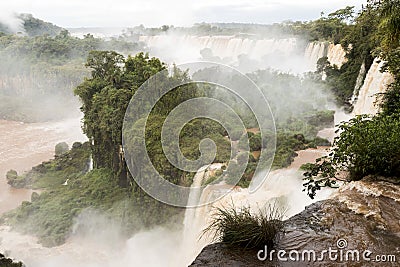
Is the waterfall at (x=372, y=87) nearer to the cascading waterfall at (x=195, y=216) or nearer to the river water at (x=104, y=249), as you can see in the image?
the river water at (x=104, y=249)

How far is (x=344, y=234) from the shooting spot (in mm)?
3174

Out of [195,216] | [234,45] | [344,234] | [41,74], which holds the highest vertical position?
[234,45]

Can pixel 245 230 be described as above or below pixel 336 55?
below

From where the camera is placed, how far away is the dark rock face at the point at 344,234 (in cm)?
279

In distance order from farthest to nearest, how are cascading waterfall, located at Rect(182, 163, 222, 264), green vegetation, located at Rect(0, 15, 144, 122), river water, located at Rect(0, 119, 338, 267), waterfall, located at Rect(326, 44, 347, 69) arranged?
1. green vegetation, located at Rect(0, 15, 144, 122)
2. waterfall, located at Rect(326, 44, 347, 69)
3. river water, located at Rect(0, 119, 338, 267)
4. cascading waterfall, located at Rect(182, 163, 222, 264)

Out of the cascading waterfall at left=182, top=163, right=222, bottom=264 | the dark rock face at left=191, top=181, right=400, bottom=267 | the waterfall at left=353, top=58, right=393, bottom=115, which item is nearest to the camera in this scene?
the dark rock face at left=191, top=181, right=400, bottom=267

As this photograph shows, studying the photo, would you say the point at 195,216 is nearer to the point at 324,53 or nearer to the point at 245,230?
the point at 245,230

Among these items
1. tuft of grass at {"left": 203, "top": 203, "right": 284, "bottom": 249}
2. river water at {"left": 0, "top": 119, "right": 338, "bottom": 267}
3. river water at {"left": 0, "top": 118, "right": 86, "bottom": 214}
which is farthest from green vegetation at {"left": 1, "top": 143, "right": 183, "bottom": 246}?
tuft of grass at {"left": 203, "top": 203, "right": 284, "bottom": 249}

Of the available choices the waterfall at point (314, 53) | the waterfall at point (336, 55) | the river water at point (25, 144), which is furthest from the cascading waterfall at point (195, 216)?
the waterfall at point (314, 53)

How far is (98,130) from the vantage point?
13602 mm

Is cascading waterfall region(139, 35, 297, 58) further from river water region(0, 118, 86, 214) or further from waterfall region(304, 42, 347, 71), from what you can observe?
river water region(0, 118, 86, 214)

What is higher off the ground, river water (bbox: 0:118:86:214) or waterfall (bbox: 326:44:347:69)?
waterfall (bbox: 326:44:347:69)

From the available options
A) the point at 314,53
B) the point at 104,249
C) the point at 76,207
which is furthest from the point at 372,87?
the point at 314,53

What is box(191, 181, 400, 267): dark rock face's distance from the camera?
279 centimetres
